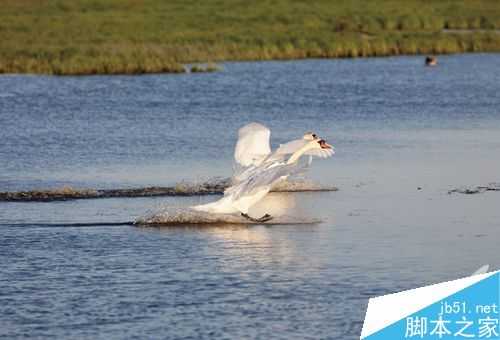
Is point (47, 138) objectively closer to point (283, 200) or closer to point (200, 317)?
point (283, 200)

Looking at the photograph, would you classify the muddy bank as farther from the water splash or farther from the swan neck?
the swan neck

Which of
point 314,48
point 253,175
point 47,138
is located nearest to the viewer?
point 253,175

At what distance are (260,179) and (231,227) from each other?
83cm

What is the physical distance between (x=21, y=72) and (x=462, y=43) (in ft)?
58.0

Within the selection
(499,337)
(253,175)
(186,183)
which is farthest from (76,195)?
(499,337)

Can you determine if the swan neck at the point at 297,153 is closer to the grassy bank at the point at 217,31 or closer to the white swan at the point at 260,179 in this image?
the white swan at the point at 260,179

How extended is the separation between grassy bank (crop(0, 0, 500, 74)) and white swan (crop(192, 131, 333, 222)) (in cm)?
2771

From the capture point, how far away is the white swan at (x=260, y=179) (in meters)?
14.5

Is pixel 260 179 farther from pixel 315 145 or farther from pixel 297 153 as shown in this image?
pixel 315 145

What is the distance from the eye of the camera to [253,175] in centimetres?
1469

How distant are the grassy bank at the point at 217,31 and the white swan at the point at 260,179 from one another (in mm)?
27706

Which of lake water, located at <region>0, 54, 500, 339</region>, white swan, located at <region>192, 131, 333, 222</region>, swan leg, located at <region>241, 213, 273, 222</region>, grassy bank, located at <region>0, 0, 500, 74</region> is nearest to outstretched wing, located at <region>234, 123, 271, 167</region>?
white swan, located at <region>192, 131, 333, 222</region>

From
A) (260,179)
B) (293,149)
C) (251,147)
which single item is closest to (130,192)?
(251,147)

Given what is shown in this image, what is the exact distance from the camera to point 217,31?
58.3 metres
